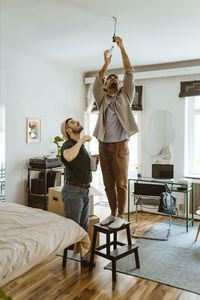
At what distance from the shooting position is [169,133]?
17.0 feet

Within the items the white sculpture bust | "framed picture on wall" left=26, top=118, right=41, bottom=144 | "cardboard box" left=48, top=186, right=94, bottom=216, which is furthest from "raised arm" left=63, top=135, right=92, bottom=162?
the white sculpture bust

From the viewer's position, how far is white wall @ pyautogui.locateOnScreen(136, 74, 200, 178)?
509 centimetres

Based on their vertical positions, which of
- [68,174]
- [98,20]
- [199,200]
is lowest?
[199,200]

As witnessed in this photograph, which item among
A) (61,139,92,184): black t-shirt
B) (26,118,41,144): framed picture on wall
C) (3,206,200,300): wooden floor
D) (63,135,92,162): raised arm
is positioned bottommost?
(3,206,200,300): wooden floor

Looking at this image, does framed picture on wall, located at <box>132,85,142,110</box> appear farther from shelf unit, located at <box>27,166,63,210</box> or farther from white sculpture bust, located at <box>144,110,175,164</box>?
shelf unit, located at <box>27,166,63,210</box>

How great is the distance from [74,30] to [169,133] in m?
2.53

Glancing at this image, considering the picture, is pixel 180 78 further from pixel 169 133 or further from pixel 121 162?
pixel 121 162

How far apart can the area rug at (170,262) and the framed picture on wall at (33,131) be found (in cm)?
228

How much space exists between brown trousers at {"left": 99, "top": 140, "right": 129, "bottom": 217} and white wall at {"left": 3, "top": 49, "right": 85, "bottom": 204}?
2237 millimetres

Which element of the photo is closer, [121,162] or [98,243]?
[121,162]

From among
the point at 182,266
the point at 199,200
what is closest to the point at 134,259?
the point at 182,266

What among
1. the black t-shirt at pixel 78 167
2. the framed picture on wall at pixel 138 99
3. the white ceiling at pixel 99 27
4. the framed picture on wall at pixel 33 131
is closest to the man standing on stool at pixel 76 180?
the black t-shirt at pixel 78 167

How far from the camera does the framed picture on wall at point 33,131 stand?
15.2 ft

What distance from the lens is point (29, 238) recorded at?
2.01 m
